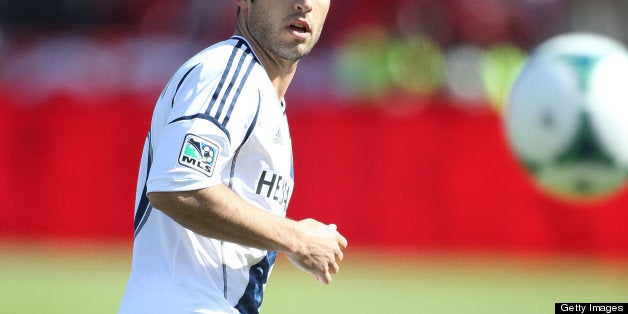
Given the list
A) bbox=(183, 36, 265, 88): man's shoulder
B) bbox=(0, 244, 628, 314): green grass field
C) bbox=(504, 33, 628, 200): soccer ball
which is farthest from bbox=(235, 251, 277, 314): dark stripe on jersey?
bbox=(0, 244, 628, 314): green grass field

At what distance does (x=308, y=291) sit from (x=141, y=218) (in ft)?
26.2

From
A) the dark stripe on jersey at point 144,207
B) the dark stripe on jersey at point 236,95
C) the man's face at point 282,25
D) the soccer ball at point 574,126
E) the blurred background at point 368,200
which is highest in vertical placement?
the blurred background at point 368,200

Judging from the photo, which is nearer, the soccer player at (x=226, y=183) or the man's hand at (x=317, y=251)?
the soccer player at (x=226, y=183)

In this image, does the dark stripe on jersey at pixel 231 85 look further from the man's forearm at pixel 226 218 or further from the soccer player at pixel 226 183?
the man's forearm at pixel 226 218

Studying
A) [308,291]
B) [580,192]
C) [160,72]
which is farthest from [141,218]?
[160,72]

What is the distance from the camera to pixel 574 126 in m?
6.70

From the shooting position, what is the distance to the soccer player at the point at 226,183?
11.9ft

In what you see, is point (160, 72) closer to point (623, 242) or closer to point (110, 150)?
point (110, 150)

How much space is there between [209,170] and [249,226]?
0.82 ft

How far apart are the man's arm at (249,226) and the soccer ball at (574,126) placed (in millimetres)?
3079

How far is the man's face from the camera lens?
4.22 m

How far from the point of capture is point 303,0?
14.0ft

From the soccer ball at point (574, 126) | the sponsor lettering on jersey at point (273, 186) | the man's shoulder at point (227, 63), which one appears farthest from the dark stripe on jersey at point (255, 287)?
the soccer ball at point (574, 126)

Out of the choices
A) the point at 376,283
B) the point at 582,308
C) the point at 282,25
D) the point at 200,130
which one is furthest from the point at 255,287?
the point at 376,283
